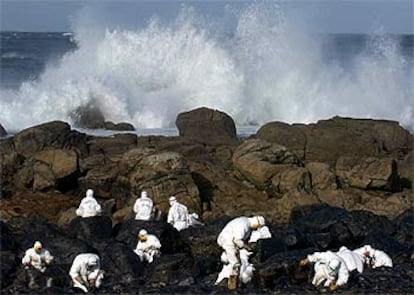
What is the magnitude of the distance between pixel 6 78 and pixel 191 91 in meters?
11.0

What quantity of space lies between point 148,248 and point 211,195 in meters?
5.12

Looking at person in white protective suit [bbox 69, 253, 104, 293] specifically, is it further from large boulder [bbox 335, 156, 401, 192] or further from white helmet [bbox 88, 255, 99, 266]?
large boulder [bbox 335, 156, 401, 192]

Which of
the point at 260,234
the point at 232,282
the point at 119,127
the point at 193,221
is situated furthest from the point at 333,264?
the point at 119,127

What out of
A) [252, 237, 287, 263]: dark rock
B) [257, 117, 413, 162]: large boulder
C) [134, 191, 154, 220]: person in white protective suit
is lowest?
[252, 237, 287, 263]: dark rock

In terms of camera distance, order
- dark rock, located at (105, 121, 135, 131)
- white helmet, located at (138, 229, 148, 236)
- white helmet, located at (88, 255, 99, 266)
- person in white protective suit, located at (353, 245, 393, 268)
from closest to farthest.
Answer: white helmet, located at (88, 255, 99, 266) → person in white protective suit, located at (353, 245, 393, 268) → white helmet, located at (138, 229, 148, 236) → dark rock, located at (105, 121, 135, 131)

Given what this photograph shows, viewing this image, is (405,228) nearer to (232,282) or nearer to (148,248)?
(148,248)

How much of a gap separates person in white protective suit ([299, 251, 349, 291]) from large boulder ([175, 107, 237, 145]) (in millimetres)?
11468

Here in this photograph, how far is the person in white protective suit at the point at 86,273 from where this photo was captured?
10.4 metres

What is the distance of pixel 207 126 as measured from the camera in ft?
74.4

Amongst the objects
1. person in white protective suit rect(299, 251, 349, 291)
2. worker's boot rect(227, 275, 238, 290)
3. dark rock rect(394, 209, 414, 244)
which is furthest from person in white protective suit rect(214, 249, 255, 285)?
dark rock rect(394, 209, 414, 244)

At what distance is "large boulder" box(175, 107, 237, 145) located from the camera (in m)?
22.0

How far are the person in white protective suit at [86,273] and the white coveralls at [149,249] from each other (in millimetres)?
1537

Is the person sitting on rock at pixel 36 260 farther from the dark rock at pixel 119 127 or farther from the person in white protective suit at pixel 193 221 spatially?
the dark rock at pixel 119 127

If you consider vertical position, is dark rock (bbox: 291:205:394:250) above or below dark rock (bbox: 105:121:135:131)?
below
